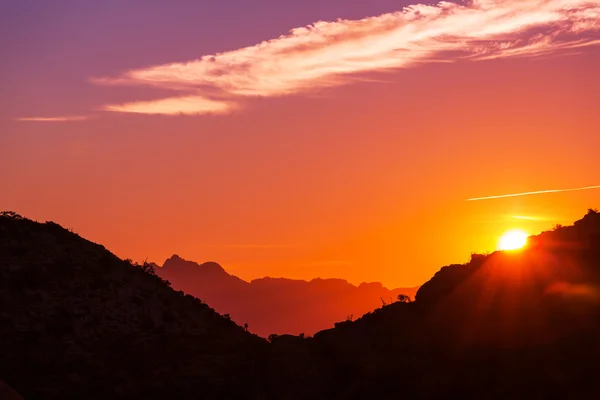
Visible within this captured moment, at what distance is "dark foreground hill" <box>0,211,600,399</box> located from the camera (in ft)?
131

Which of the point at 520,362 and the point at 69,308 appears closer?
the point at 520,362

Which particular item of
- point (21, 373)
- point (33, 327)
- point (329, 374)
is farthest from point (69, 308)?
point (329, 374)

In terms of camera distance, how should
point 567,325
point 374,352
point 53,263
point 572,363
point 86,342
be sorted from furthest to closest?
point 53,263
point 86,342
point 374,352
point 567,325
point 572,363

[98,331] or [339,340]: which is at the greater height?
[98,331]

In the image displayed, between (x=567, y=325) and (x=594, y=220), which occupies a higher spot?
(x=594, y=220)

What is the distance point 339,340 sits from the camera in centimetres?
4634

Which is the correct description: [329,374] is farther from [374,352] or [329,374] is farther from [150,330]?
[150,330]

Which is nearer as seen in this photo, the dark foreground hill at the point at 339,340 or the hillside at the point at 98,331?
the dark foreground hill at the point at 339,340

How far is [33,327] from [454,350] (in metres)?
26.4

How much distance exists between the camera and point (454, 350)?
1657 inches

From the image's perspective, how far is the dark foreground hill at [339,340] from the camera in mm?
40031

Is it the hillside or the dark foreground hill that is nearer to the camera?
the dark foreground hill

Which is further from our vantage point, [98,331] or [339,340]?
[98,331]

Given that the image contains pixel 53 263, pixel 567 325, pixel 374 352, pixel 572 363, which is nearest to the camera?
pixel 572 363
